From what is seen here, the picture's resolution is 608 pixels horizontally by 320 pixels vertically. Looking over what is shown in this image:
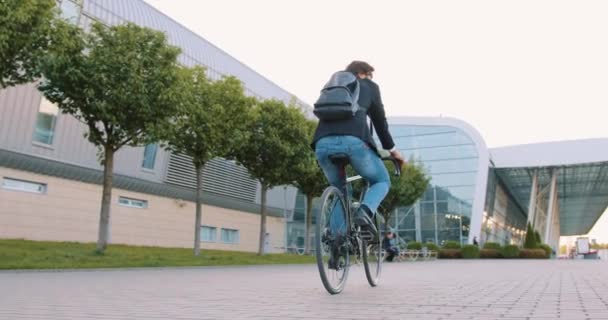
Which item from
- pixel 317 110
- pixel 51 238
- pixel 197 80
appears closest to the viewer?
pixel 317 110

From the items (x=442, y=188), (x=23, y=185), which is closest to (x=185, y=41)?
(x=23, y=185)

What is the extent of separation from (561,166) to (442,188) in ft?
34.1

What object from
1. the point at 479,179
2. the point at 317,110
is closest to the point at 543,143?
the point at 479,179

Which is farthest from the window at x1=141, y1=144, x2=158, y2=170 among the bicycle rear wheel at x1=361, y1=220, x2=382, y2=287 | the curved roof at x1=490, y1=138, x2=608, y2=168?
the curved roof at x1=490, y1=138, x2=608, y2=168

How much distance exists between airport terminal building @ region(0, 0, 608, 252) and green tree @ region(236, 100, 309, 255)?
6192mm

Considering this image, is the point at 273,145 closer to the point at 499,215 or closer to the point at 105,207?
the point at 105,207

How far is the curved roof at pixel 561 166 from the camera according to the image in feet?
130

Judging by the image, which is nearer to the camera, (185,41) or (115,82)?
(115,82)

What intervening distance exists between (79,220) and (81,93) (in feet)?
39.1

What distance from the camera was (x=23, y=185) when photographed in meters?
22.1

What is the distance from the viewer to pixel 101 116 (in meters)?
14.9

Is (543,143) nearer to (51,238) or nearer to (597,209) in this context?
(51,238)

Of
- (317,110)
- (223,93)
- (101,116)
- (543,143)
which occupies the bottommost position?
(317,110)

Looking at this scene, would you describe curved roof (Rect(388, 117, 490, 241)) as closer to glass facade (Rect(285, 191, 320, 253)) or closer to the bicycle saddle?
glass facade (Rect(285, 191, 320, 253))
